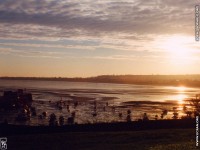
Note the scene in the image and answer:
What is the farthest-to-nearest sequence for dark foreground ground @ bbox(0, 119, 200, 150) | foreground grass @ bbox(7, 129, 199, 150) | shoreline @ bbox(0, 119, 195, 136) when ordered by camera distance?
shoreline @ bbox(0, 119, 195, 136), foreground grass @ bbox(7, 129, 199, 150), dark foreground ground @ bbox(0, 119, 200, 150)

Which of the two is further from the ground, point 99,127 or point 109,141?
point 109,141

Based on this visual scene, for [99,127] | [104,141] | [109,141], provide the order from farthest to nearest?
[99,127], [104,141], [109,141]

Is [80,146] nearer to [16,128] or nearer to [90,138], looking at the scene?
[90,138]

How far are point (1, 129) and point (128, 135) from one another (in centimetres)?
1577

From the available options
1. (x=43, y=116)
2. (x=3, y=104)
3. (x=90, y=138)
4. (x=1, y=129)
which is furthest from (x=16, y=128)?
(x=3, y=104)

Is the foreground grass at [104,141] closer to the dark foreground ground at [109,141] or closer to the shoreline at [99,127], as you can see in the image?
the dark foreground ground at [109,141]

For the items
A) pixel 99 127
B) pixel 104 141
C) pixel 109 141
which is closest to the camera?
pixel 109 141

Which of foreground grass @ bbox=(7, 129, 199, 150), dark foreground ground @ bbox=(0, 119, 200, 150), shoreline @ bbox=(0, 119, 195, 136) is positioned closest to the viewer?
dark foreground ground @ bbox=(0, 119, 200, 150)

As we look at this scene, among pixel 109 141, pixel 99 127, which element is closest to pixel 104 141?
pixel 109 141

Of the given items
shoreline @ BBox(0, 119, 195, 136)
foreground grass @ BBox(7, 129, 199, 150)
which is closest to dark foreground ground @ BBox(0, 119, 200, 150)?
foreground grass @ BBox(7, 129, 199, 150)

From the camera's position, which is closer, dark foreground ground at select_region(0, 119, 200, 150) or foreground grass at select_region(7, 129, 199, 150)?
dark foreground ground at select_region(0, 119, 200, 150)

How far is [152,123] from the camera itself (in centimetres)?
4069

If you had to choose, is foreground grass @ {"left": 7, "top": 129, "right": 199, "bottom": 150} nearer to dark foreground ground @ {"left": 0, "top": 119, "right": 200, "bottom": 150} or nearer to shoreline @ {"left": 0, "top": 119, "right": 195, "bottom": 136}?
dark foreground ground @ {"left": 0, "top": 119, "right": 200, "bottom": 150}

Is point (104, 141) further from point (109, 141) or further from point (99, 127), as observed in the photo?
point (99, 127)
